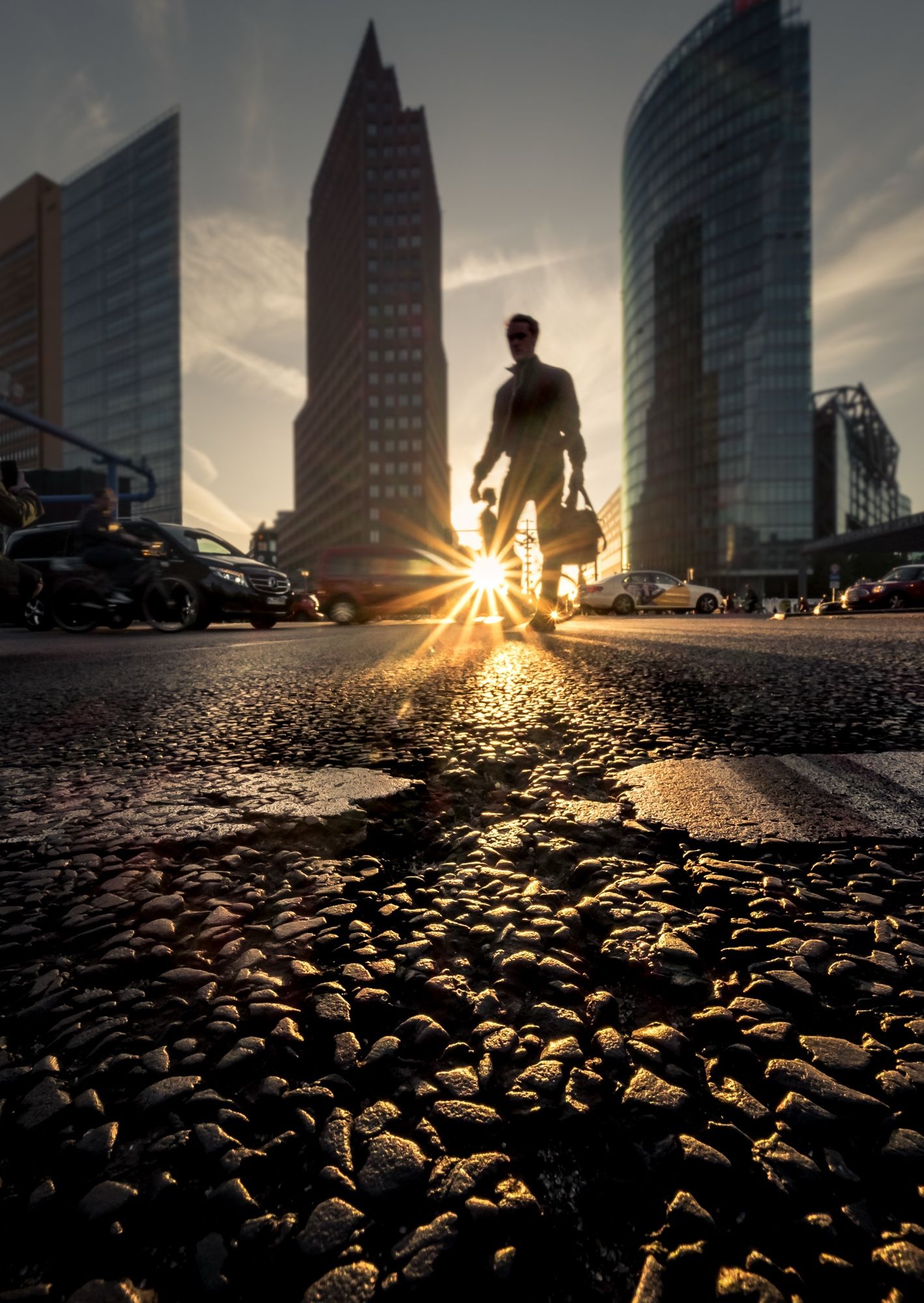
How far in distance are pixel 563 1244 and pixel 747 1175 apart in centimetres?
14

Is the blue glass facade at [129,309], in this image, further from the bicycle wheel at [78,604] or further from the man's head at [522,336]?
the man's head at [522,336]

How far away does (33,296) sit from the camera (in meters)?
92.7

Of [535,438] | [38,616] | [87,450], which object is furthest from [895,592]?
[87,450]

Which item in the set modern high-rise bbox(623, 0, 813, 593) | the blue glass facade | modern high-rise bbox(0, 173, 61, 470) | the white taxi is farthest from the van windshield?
modern high-rise bbox(0, 173, 61, 470)

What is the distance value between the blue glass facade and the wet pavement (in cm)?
9796

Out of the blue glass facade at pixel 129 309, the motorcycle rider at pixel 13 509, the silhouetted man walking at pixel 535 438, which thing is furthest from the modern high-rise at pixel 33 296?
the silhouetted man walking at pixel 535 438

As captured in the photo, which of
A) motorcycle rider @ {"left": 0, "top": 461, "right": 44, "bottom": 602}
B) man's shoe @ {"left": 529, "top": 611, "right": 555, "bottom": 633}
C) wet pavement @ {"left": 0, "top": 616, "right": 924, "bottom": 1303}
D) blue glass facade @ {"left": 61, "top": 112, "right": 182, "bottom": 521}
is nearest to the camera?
wet pavement @ {"left": 0, "top": 616, "right": 924, "bottom": 1303}

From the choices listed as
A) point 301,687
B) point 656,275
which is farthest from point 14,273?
point 301,687

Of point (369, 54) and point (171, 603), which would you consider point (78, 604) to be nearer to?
point (171, 603)

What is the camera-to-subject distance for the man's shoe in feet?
24.0

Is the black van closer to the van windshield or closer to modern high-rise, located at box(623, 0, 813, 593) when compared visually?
the van windshield

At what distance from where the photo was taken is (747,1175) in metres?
0.44

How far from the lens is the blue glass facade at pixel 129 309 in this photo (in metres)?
88.2

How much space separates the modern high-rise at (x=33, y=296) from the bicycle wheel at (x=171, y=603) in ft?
332
